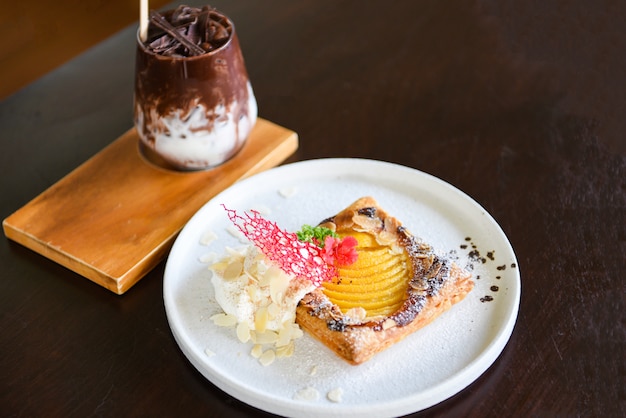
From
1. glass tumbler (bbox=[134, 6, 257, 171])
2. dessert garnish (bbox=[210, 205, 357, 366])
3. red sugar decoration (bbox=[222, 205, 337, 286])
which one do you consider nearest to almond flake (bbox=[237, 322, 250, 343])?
dessert garnish (bbox=[210, 205, 357, 366])

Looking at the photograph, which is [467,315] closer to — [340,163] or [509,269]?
[509,269]

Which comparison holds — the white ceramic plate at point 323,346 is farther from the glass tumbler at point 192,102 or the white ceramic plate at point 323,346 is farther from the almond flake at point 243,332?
the glass tumbler at point 192,102

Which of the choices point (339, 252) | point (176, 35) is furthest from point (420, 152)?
point (176, 35)

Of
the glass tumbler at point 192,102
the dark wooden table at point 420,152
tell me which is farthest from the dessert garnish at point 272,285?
the glass tumbler at point 192,102

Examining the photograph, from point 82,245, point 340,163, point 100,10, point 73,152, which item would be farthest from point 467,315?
point 100,10

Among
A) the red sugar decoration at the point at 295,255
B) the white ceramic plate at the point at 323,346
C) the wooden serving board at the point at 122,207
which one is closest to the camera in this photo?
the white ceramic plate at the point at 323,346

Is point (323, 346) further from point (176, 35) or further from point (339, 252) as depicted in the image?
point (176, 35)
